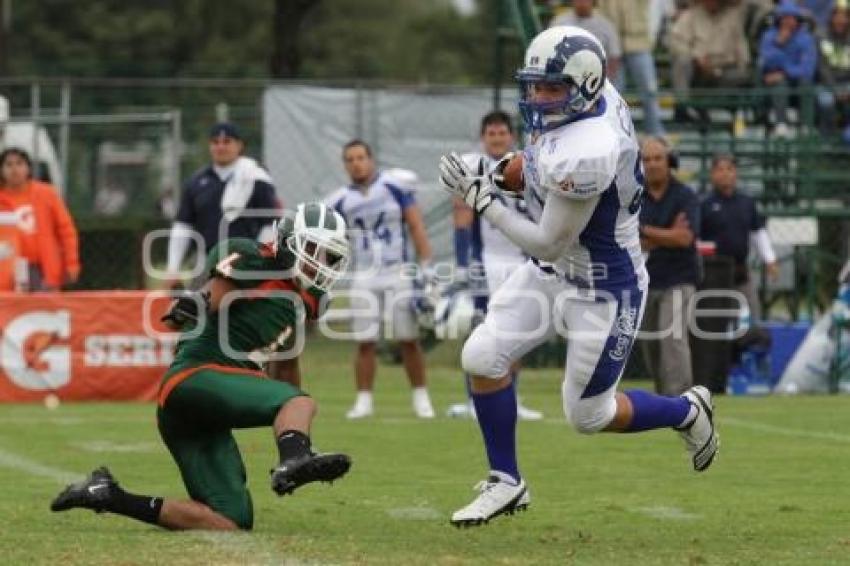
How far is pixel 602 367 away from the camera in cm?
720

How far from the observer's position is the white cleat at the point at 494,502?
7.08 meters

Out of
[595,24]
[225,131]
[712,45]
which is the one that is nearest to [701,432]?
[225,131]

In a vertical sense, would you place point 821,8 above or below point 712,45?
above

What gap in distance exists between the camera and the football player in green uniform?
22.5 feet

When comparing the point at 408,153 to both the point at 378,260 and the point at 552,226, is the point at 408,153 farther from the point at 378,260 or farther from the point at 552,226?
the point at 552,226

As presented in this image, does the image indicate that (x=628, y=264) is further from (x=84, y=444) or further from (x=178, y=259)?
(x=178, y=259)

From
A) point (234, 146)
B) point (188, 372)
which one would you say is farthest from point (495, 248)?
point (188, 372)

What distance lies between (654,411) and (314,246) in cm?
142

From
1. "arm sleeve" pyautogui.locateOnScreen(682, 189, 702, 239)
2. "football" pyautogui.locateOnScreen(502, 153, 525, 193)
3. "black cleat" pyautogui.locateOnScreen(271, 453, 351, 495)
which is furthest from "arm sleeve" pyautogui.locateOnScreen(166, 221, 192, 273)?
"black cleat" pyautogui.locateOnScreen(271, 453, 351, 495)

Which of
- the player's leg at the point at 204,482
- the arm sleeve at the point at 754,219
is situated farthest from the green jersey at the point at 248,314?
the arm sleeve at the point at 754,219

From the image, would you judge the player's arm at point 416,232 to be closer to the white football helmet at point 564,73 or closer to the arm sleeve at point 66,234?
the arm sleeve at point 66,234

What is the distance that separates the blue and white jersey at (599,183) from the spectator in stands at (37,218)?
7.10 metres

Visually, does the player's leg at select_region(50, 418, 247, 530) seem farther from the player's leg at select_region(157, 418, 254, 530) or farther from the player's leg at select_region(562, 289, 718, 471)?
the player's leg at select_region(562, 289, 718, 471)

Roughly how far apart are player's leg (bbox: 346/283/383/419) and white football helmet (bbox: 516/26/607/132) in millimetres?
5215
